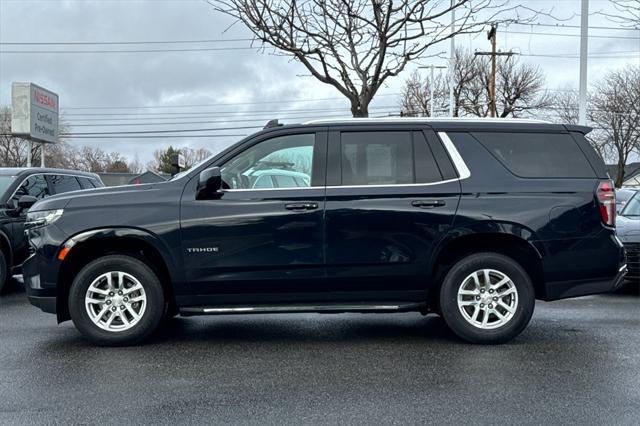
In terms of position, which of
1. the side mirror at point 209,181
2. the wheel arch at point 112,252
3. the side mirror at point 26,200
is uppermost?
the side mirror at point 209,181

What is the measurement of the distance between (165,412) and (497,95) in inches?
1747

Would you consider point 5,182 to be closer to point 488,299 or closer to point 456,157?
point 456,157

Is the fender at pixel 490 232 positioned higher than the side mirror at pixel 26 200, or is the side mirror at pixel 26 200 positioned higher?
the side mirror at pixel 26 200

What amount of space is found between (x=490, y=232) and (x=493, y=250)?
295mm

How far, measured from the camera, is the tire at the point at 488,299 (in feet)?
16.9

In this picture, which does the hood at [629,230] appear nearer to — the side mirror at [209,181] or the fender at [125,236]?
the side mirror at [209,181]

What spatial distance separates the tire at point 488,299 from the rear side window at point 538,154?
0.87 meters

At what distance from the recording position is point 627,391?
4.05 m

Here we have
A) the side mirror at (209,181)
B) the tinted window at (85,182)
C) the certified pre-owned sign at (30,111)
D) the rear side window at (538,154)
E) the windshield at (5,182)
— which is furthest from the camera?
the certified pre-owned sign at (30,111)

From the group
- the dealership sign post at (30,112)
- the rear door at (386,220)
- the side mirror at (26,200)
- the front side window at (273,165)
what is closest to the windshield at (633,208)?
the rear door at (386,220)

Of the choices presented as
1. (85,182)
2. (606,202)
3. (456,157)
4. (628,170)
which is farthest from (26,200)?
(628,170)

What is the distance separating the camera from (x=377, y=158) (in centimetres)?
526

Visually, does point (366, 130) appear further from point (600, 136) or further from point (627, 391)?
point (600, 136)

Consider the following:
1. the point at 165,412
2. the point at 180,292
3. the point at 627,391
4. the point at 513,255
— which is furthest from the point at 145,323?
the point at 627,391
